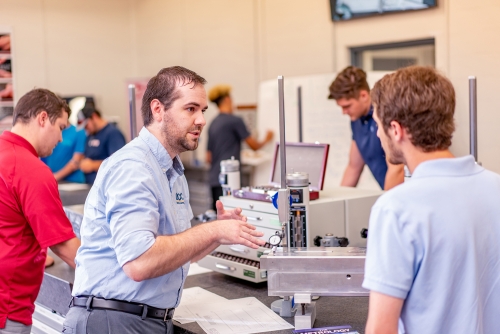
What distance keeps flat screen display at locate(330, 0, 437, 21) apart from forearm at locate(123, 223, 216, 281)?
10.9ft

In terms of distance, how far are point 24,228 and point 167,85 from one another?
79 cm

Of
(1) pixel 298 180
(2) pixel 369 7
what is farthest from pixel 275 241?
(2) pixel 369 7

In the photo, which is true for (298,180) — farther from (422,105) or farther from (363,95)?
(363,95)

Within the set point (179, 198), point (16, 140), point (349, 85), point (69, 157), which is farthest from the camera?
point (69, 157)

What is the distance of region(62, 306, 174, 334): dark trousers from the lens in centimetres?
164

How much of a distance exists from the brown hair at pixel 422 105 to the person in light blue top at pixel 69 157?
4534 millimetres

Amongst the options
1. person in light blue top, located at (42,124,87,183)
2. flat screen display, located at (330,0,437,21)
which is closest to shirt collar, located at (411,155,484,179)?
flat screen display, located at (330,0,437,21)

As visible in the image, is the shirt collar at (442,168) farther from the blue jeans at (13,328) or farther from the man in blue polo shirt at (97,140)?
the man in blue polo shirt at (97,140)

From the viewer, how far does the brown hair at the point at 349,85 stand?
3.32 metres

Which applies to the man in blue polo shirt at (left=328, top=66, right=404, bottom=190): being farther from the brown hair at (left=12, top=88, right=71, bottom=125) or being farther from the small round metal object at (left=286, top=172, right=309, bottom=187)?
the brown hair at (left=12, top=88, right=71, bottom=125)

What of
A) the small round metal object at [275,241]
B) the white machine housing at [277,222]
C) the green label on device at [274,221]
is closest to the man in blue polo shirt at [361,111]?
the white machine housing at [277,222]

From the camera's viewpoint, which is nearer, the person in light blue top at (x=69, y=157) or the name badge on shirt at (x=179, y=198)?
the name badge on shirt at (x=179, y=198)

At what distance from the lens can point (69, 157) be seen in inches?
218

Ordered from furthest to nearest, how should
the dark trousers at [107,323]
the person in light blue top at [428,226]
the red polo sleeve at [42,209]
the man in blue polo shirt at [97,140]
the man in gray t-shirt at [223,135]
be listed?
1. the man in gray t-shirt at [223,135]
2. the man in blue polo shirt at [97,140]
3. the red polo sleeve at [42,209]
4. the dark trousers at [107,323]
5. the person in light blue top at [428,226]
